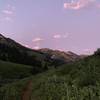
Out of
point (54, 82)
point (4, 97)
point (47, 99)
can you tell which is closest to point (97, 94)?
point (47, 99)

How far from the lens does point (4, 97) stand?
134 feet

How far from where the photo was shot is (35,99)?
33.2 meters

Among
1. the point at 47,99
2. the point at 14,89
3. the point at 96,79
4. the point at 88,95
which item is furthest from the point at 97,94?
the point at 14,89

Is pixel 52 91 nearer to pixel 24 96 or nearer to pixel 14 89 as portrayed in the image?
pixel 24 96

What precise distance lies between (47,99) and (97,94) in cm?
715

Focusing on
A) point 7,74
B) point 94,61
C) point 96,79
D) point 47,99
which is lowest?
point 47,99

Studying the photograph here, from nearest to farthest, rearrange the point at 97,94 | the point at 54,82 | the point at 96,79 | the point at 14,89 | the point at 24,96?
the point at 97,94
the point at 96,79
the point at 54,82
the point at 24,96
the point at 14,89

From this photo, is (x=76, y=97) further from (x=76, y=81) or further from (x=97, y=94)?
(x=76, y=81)

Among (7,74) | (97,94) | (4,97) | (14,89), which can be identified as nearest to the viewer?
(97,94)

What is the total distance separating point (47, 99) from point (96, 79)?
18.1 feet

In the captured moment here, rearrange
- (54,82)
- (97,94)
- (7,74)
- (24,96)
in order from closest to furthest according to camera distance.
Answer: (97,94) < (54,82) < (24,96) < (7,74)

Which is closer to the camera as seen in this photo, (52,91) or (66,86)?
(66,86)

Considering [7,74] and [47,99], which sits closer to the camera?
[47,99]

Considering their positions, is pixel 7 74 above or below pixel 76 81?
above
